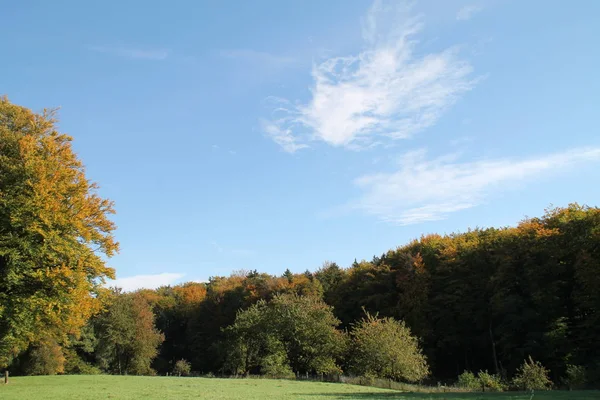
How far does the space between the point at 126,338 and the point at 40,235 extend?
201 ft

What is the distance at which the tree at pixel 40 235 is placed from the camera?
2202 cm

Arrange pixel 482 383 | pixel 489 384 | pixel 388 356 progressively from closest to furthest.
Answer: pixel 489 384
pixel 482 383
pixel 388 356

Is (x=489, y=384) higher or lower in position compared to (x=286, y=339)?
lower

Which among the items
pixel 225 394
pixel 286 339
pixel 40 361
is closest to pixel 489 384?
pixel 225 394

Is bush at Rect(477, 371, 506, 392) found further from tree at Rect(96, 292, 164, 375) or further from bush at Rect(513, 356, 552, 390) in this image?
tree at Rect(96, 292, 164, 375)

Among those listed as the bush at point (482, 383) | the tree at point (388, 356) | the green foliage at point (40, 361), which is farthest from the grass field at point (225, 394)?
the green foliage at point (40, 361)

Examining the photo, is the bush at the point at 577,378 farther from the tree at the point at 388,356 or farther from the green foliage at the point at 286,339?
the green foliage at the point at 286,339

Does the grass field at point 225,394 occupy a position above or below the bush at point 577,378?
above

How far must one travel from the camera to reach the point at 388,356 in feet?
155

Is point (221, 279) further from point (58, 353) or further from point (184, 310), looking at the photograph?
point (58, 353)

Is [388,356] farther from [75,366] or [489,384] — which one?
[75,366]

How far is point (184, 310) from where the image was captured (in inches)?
4242

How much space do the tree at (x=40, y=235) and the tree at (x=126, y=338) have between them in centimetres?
Answer: 5503

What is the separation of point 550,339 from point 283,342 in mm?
34600
